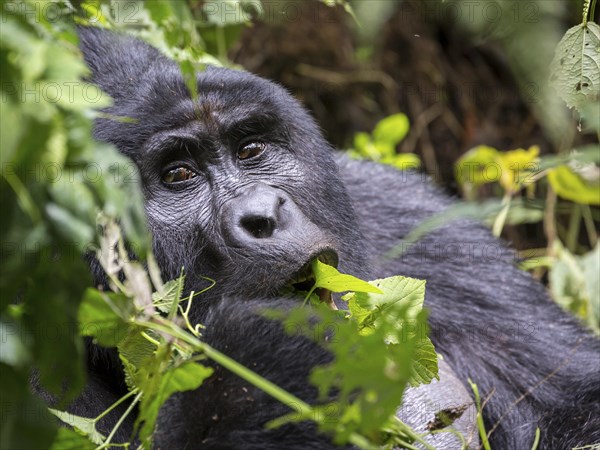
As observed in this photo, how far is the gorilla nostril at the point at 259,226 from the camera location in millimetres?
2215

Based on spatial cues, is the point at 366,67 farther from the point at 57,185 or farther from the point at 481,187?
the point at 57,185

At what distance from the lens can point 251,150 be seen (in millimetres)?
2600

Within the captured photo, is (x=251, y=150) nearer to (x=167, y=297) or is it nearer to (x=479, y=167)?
(x=167, y=297)

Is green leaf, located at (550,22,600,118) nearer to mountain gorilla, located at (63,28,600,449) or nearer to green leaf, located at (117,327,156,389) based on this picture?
mountain gorilla, located at (63,28,600,449)

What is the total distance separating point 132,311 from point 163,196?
1.00 metres

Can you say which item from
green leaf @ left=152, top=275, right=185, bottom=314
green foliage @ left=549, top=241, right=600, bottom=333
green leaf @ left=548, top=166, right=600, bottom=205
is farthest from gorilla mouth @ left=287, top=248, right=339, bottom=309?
green foliage @ left=549, top=241, right=600, bottom=333

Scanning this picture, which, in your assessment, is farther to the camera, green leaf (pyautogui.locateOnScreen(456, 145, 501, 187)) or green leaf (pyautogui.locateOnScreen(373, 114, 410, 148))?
green leaf (pyautogui.locateOnScreen(373, 114, 410, 148))

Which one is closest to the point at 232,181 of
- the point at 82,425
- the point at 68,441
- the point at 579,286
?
the point at 82,425

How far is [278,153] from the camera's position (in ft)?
8.67

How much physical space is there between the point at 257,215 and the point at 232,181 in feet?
0.93

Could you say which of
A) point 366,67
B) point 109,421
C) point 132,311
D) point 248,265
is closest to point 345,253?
point 248,265

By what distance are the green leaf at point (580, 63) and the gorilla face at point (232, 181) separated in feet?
2.40

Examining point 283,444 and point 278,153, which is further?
point 278,153

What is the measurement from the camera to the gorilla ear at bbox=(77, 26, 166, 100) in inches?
102
